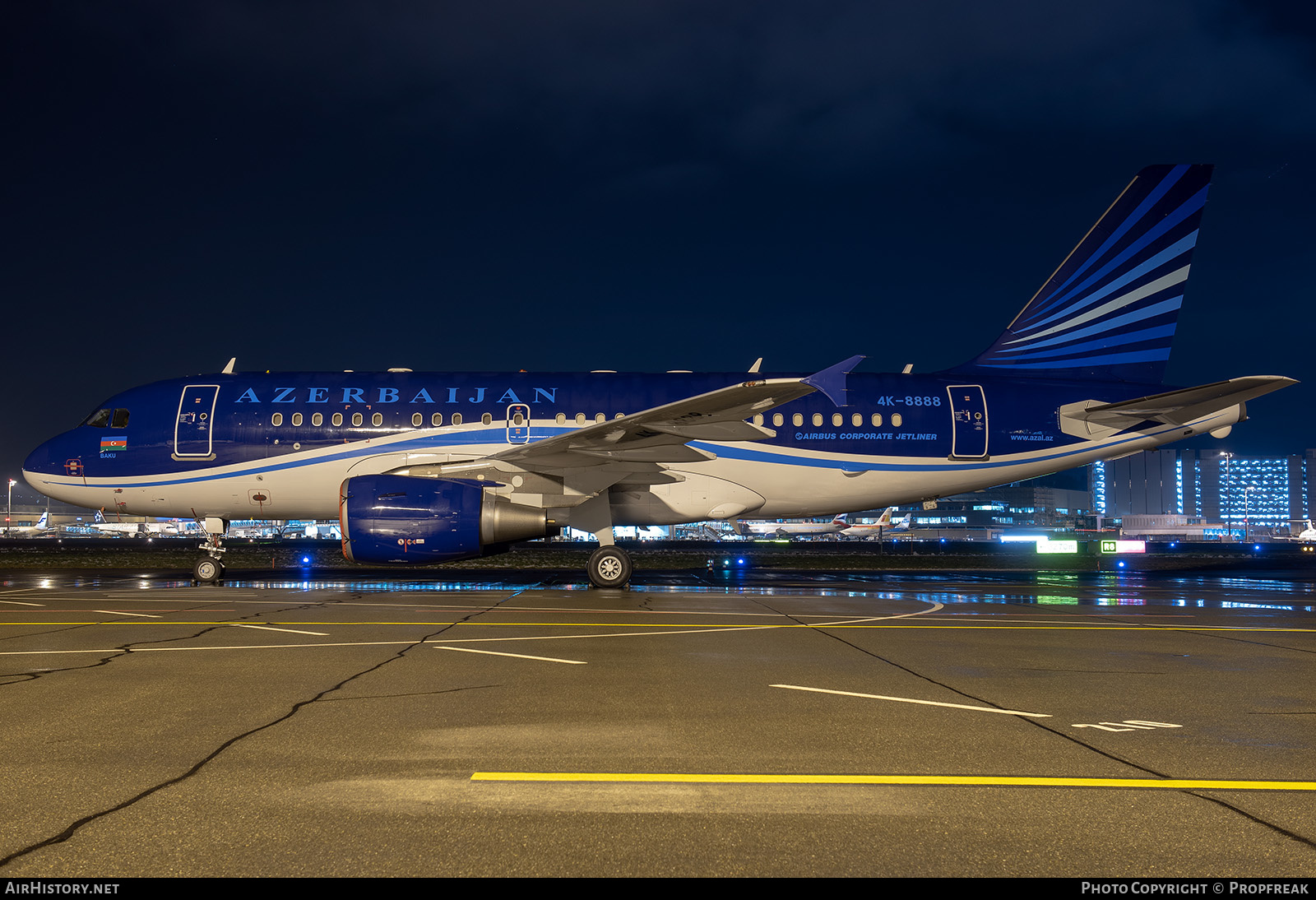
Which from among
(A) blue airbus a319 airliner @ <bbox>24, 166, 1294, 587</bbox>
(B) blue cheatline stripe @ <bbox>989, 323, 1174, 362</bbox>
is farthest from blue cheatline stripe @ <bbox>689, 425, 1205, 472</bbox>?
(B) blue cheatline stripe @ <bbox>989, 323, 1174, 362</bbox>

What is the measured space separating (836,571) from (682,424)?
441 inches

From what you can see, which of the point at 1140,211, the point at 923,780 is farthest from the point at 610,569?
the point at 1140,211

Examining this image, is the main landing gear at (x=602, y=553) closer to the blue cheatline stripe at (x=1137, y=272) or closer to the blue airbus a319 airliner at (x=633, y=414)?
the blue airbus a319 airliner at (x=633, y=414)

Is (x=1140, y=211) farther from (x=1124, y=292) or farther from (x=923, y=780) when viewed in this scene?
(x=923, y=780)

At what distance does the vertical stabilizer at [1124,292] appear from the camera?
752 inches

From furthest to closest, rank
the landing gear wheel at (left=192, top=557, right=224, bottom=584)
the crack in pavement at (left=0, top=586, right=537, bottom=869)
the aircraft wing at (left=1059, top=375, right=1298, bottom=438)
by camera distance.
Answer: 1. the landing gear wheel at (left=192, top=557, right=224, bottom=584)
2. the aircraft wing at (left=1059, top=375, right=1298, bottom=438)
3. the crack in pavement at (left=0, top=586, right=537, bottom=869)

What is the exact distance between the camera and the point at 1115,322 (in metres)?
19.4

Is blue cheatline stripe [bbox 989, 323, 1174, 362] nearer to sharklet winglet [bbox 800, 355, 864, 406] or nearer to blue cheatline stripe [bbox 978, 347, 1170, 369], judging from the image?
blue cheatline stripe [bbox 978, 347, 1170, 369]

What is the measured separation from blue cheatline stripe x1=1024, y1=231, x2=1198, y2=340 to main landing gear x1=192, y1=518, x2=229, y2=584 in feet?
67.2

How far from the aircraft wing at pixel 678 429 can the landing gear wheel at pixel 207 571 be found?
276 inches

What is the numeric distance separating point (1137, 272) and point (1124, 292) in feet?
1.70

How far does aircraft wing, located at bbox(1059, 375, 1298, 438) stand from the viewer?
50.7 feet
